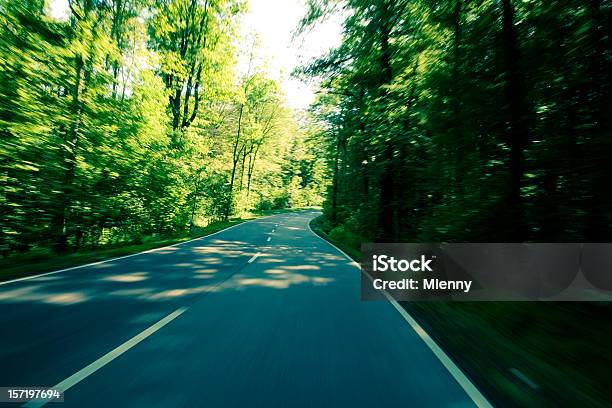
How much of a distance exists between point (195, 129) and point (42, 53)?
12.7m

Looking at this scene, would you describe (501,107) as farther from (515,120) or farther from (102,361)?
(102,361)

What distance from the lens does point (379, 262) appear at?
36.6 ft

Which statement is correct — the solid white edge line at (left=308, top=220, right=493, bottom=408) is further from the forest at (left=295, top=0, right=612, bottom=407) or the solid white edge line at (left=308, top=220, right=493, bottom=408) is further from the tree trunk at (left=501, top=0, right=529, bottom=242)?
the tree trunk at (left=501, top=0, right=529, bottom=242)

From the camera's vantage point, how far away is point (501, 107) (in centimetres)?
652

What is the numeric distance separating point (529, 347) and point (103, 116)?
1378cm

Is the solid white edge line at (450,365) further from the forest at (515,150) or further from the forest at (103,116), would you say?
the forest at (103,116)

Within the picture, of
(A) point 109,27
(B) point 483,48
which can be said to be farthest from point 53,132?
(B) point 483,48

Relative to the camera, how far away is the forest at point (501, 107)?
530 centimetres

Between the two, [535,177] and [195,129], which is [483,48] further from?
[195,129]

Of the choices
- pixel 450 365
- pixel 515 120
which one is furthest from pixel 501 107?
pixel 450 365

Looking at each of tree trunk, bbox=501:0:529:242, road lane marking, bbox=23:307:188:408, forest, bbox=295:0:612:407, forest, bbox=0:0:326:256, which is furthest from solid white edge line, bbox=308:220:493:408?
forest, bbox=0:0:326:256

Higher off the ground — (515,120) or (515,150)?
(515,120)

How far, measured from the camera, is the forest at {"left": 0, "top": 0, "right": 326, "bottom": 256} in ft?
28.6

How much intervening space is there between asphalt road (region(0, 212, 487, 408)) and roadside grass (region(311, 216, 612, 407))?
0.38 m
